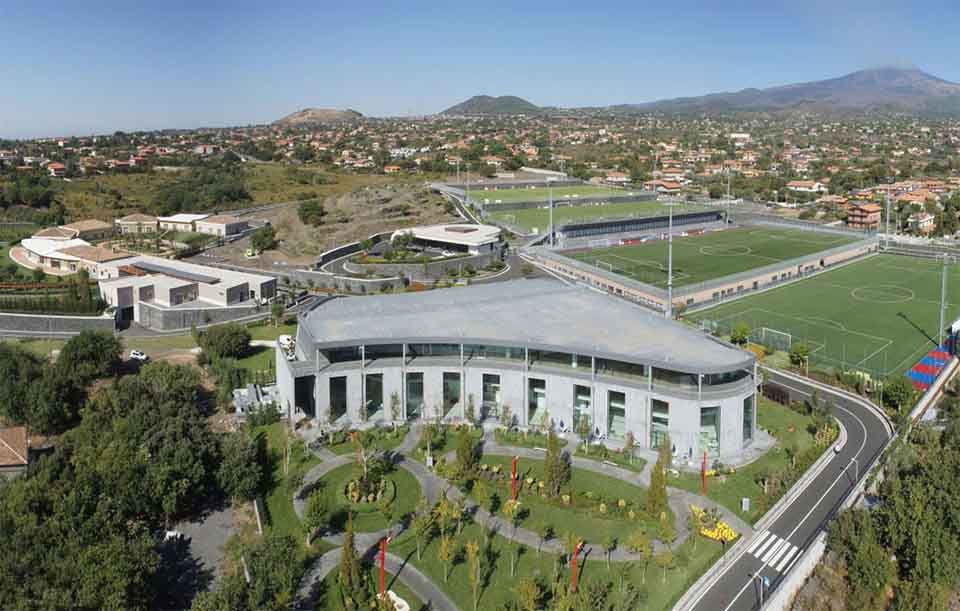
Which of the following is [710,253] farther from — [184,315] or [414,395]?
[184,315]

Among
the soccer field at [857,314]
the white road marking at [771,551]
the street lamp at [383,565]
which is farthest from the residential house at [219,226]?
the white road marking at [771,551]

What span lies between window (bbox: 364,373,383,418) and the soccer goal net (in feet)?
82.7

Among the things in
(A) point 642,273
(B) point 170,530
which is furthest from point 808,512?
(A) point 642,273

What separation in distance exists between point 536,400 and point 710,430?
7.68 metres

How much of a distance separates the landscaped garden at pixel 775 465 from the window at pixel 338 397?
14983mm

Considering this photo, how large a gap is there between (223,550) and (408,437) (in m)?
10.2

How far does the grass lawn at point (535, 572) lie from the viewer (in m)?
22.4

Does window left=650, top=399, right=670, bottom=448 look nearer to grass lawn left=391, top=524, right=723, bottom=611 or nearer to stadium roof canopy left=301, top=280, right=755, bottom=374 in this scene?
stadium roof canopy left=301, top=280, right=755, bottom=374

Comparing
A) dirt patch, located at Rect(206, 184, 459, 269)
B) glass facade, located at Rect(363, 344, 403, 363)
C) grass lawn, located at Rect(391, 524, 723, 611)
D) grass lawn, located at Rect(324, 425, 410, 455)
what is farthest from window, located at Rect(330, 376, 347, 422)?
dirt patch, located at Rect(206, 184, 459, 269)

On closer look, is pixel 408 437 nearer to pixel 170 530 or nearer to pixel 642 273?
pixel 170 530

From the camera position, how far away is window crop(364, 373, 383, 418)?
3512 cm

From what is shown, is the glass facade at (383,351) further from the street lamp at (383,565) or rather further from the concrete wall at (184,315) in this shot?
the concrete wall at (184,315)

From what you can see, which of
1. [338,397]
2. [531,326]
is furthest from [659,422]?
[338,397]

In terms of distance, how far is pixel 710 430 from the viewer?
103 ft
